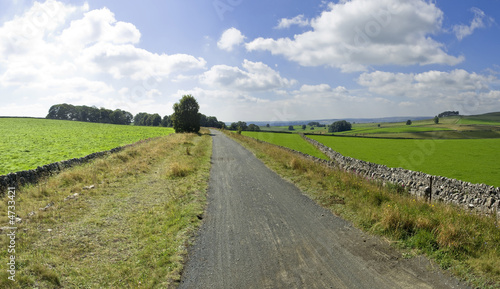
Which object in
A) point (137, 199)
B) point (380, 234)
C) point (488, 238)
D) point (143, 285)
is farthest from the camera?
point (137, 199)

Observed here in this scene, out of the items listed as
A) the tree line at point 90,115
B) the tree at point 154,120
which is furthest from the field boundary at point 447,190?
the tree at point 154,120

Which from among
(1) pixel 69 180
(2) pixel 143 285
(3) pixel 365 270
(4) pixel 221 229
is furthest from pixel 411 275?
(1) pixel 69 180

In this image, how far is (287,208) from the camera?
9.87 meters

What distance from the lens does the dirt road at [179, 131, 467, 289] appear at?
17.0 feet

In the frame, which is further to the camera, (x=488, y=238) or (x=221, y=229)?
(x=221, y=229)

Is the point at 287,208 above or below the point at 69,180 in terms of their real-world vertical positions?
below

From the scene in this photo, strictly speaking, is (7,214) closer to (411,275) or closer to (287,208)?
(287,208)

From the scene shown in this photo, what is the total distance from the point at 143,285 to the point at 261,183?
9.91m

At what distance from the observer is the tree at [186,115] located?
218ft

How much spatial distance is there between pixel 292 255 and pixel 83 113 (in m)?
149

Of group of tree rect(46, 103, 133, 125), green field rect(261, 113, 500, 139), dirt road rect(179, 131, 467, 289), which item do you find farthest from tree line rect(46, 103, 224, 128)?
dirt road rect(179, 131, 467, 289)

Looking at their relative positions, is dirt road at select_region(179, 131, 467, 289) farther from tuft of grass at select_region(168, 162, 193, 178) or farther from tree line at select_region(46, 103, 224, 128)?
tree line at select_region(46, 103, 224, 128)

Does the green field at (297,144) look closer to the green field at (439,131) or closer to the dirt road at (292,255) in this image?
the dirt road at (292,255)

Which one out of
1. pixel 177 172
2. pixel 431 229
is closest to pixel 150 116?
pixel 177 172
